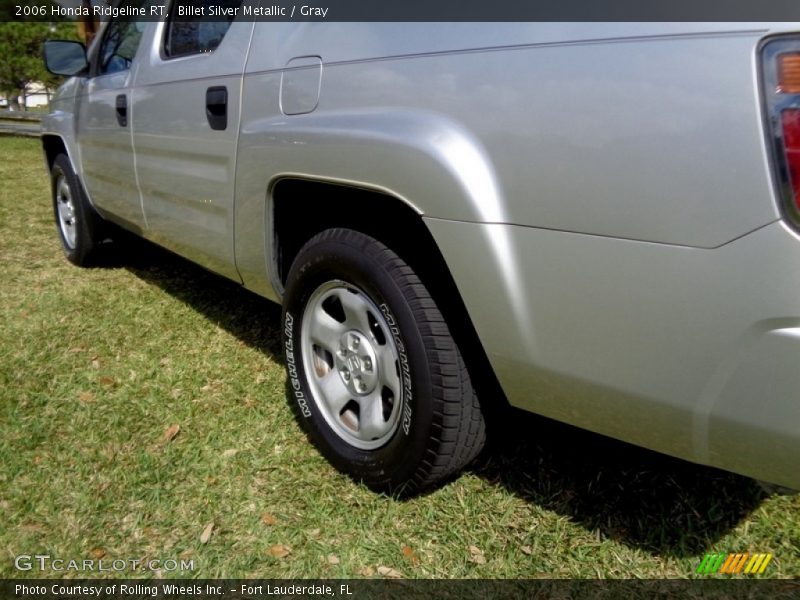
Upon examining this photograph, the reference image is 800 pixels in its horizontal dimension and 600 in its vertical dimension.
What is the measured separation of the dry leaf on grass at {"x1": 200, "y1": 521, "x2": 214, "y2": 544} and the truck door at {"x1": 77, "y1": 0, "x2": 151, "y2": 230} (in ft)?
6.44

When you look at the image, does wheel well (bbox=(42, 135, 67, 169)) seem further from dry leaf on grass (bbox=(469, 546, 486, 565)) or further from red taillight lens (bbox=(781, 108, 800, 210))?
red taillight lens (bbox=(781, 108, 800, 210))

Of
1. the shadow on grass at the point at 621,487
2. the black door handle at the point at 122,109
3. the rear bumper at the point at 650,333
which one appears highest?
the black door handle at the point at 122,109

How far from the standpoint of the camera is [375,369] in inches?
85.3

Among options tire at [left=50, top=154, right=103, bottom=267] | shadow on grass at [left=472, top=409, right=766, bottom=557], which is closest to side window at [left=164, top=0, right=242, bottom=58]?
tire at [left=50, top=154, right=103, bottom=267]

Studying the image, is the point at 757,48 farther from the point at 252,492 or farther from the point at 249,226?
the point at 252,492

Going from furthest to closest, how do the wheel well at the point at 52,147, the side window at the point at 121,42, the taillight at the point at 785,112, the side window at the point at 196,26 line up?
1. the wheel well at the point at 52,147
2. the side window at the point at 121,42
3. the side window at the point at 196,26
4. the taillight at the point at 785,112

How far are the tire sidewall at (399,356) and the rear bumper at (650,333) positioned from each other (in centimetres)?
25

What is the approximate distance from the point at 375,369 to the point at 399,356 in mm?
177

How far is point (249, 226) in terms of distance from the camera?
2.53 m

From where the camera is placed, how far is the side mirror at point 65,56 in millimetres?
4129

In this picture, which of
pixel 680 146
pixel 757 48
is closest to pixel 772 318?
pixel 680 146

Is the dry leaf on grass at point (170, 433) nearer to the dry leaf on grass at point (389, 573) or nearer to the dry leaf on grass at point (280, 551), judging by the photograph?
the dry leaf on grass at point (280, 551)

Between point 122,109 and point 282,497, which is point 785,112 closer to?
point 282,497

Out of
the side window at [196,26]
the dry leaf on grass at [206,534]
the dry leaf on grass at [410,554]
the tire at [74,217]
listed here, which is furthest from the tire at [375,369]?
the tire at [74,217]
